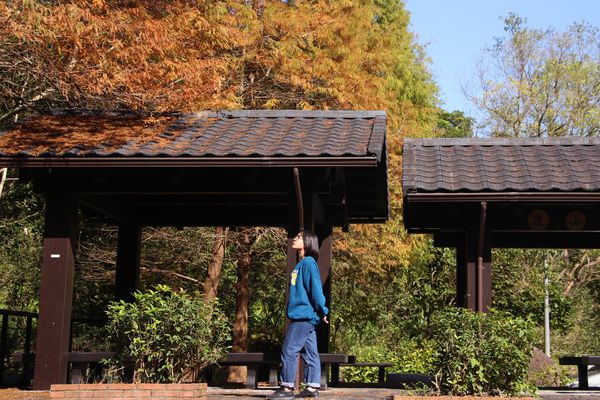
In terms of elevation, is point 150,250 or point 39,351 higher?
point 150,250

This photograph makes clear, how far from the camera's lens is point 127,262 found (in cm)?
1371

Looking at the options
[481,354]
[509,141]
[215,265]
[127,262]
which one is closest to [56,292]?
[127,262]

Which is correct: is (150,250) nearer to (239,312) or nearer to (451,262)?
(239,312)

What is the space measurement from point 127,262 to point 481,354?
629 cm

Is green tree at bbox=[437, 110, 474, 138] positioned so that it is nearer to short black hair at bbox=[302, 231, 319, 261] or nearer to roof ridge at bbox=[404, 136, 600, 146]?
roof ridge at bbox=[404, 136, 600, 146]

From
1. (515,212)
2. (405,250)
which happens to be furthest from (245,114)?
(405,250)

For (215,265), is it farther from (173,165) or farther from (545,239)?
(173,165)

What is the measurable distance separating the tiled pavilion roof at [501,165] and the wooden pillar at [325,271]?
6.02 feet

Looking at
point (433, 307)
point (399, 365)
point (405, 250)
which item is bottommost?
point (399, 365)

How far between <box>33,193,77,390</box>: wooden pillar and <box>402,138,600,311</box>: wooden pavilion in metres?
4.27

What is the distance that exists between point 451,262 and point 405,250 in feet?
4.27

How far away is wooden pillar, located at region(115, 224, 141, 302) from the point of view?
1363 centimetres

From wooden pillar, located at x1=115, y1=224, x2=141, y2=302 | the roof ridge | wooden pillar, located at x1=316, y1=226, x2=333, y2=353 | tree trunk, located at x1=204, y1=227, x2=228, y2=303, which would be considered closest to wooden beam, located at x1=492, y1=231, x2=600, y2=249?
the roof ridge

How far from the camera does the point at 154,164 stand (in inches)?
414
